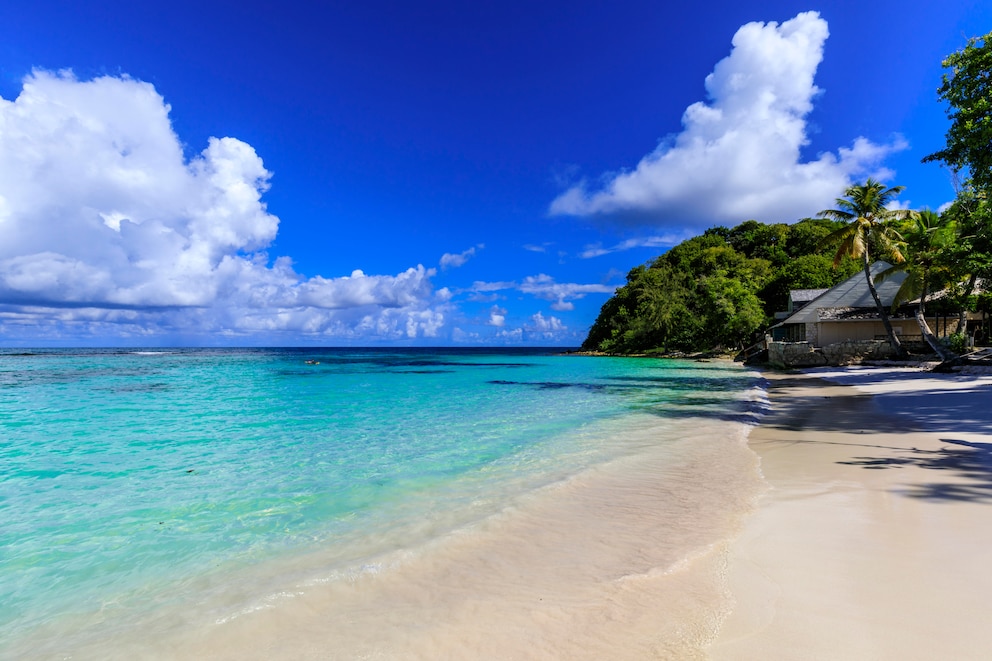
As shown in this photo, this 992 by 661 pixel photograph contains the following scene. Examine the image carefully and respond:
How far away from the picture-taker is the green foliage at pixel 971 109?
44.2ft

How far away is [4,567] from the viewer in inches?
174

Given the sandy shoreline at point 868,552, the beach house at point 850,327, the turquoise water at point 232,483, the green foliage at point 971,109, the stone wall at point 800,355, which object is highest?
the green foliage at point 971,109

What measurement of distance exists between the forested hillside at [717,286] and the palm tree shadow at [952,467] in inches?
1426

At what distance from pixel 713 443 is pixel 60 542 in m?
9.79

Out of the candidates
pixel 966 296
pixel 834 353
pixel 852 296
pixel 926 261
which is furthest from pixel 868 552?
pixel 852 296

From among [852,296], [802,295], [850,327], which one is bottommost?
[850,327]

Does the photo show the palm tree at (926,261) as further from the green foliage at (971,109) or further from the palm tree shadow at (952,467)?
the palm tree shadow at (952,467)

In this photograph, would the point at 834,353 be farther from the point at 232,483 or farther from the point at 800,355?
the point at 232,483

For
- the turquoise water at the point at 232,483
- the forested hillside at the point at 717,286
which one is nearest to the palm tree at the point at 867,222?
the forested hillside at the point at 717,286

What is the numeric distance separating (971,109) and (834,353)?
19.7 metres

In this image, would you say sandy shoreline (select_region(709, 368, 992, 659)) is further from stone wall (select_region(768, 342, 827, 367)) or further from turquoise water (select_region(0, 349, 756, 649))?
stone wall (select_region(768, 342, 827, 367))

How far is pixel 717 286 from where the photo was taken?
48438 mm

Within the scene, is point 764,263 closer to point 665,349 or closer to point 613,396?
point 665,349

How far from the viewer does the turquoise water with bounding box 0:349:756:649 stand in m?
4.24
